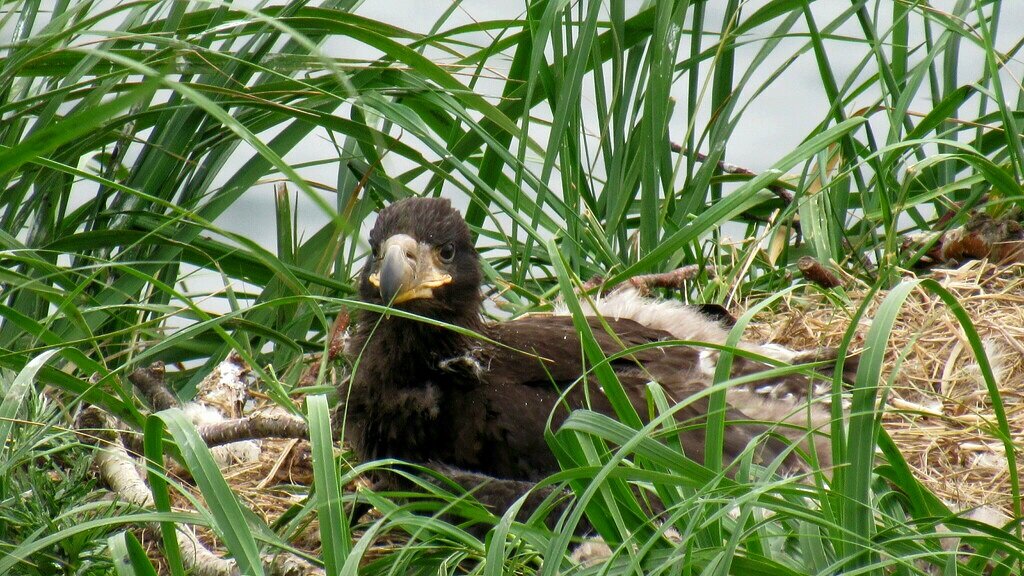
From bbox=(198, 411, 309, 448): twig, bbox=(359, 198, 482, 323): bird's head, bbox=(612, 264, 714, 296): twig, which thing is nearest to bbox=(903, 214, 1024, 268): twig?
bbox=(612, 264, 714, 296): twig

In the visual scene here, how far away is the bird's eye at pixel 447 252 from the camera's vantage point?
10.3 ft

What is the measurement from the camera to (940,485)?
104 inches

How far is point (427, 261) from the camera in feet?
10.1

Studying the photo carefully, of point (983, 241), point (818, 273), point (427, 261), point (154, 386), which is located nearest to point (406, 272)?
point (427, 261)

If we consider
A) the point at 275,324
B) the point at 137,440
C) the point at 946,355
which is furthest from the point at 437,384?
the point at 946,355

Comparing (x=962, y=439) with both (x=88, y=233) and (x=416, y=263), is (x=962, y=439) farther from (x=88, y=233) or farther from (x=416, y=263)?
(x=88, y=233)

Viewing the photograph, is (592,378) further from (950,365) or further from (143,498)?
(143,498)

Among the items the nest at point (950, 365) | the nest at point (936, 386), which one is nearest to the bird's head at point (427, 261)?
the nest at point (936, 386)

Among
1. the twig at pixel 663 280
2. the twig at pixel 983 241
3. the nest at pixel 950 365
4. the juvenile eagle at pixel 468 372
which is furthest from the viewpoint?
the twig at pixel 663 280

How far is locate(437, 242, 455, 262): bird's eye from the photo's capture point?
10.3ft

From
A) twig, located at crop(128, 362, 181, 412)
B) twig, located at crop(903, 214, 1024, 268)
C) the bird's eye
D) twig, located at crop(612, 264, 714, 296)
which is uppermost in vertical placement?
the bird's eye

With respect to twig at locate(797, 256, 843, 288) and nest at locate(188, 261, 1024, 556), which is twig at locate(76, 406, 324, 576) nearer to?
nest at locate(188, 261, 1024, 556)

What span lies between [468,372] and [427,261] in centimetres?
35

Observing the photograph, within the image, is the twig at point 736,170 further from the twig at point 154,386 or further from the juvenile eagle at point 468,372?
the twig at point 154,386
